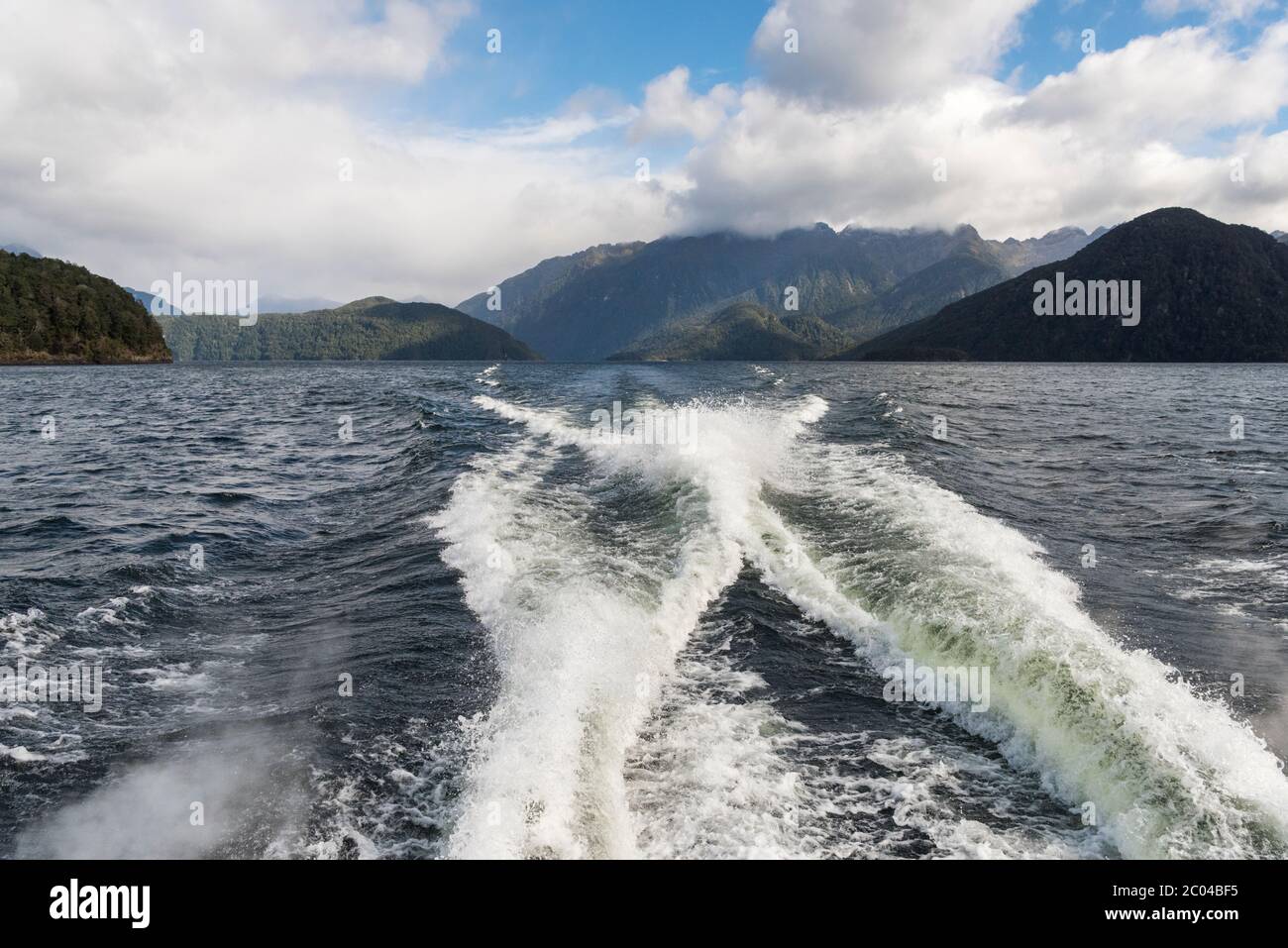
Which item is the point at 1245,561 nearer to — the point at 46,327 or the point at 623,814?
the point at 623,814

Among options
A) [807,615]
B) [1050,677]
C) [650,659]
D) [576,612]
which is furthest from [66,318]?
[1050,677]

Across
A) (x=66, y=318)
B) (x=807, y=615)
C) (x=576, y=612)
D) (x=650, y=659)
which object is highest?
(x=66, y=318)

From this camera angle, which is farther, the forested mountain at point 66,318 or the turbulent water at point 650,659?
the forested mountain at point 66,318

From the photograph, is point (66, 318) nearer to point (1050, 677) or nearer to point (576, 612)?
point (576, 612)

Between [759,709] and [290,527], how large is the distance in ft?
48.0

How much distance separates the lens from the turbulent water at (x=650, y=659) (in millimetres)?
6996

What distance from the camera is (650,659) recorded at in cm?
1056

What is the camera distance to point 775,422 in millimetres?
35156

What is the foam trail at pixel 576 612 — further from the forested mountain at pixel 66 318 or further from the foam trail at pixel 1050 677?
the forested mountain at pixel 66 318

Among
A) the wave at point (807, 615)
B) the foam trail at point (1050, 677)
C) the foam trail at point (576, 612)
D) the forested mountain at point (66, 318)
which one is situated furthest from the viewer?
the forested mountain at point (66, 318)

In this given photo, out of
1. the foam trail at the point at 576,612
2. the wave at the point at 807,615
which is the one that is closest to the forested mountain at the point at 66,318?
the foam trail at the point at 576,612
